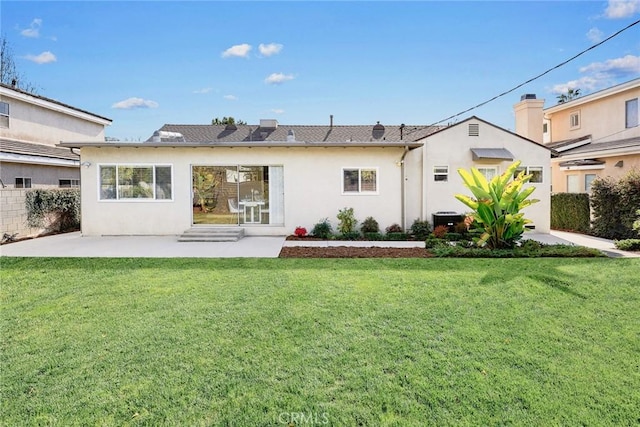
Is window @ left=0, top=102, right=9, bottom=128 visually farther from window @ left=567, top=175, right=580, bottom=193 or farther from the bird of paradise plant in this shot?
window @ left=567, top=175, right=580, bottom=193

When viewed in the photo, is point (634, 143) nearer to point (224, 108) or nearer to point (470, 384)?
point (470, 384)

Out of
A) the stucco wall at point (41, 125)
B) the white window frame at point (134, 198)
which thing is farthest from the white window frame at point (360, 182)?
the stucco wall at point (41, 125)

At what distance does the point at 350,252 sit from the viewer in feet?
32.7

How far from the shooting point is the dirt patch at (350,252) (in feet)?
31.2

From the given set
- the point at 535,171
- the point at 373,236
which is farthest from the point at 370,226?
the point at 535,171

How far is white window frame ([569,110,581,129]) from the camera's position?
19.9 metres

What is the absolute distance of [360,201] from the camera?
44.1 feet

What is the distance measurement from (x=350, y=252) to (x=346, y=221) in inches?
127

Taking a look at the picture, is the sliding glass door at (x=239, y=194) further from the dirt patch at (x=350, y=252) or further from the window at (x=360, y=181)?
the dirt patch at (x=350, y=252)

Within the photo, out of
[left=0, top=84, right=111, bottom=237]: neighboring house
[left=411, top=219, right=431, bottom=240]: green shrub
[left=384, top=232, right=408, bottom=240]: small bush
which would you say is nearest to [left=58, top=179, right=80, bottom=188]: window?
[left=0, top=84, right=111, bottom=237]: neighboring house
